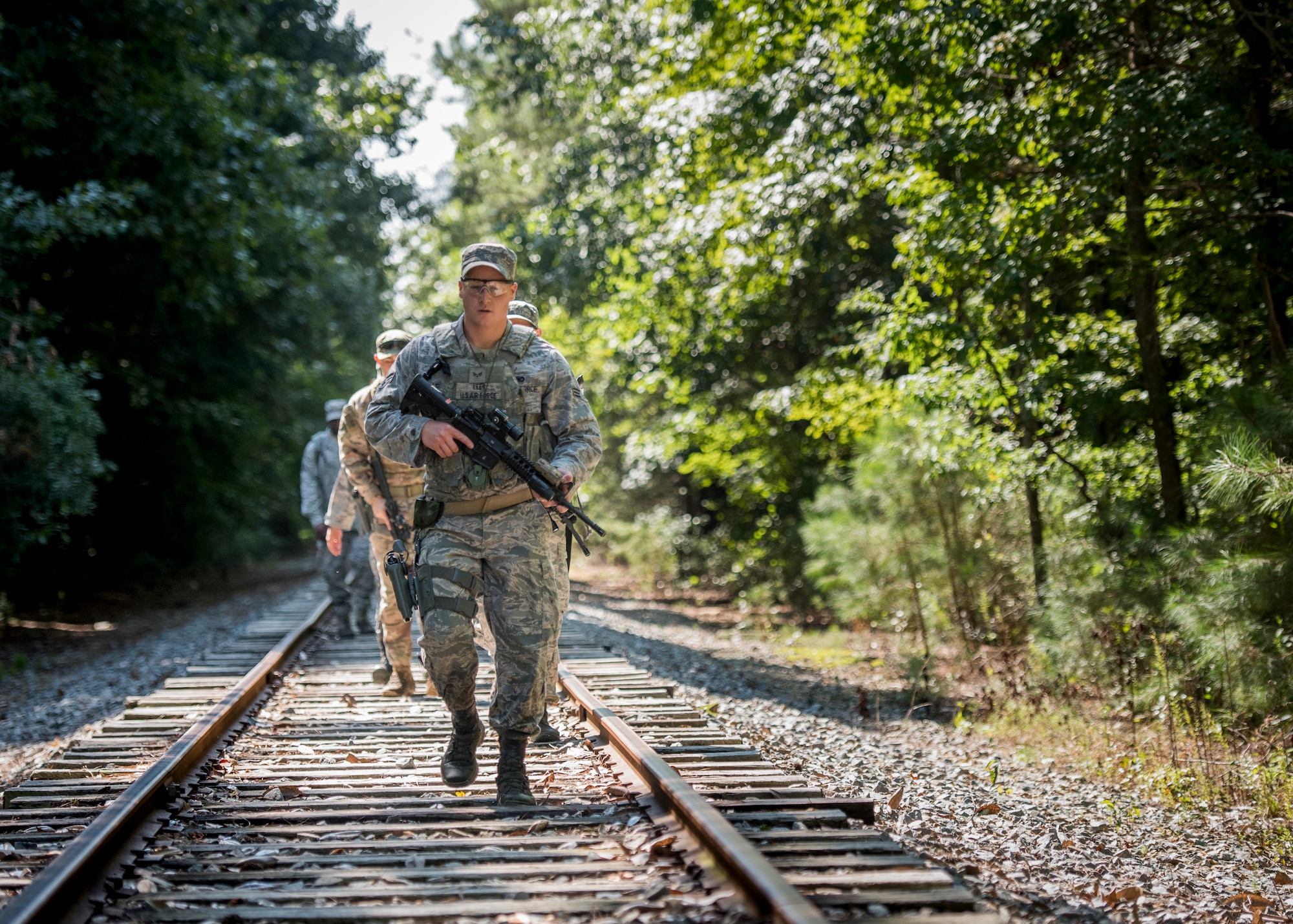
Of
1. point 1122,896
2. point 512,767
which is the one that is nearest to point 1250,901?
point 1122,896

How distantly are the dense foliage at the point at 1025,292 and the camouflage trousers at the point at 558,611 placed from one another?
3845mm

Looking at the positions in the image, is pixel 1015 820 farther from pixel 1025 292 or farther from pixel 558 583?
pixel 1025 292

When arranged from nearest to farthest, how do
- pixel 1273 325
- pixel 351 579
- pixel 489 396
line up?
pixel 489 396 < pixel 1273 325 < pixel 351 579

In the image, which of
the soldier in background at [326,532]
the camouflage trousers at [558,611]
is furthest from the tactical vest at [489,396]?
the soldier in background at [326,532]

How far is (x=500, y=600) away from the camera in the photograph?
4.90m

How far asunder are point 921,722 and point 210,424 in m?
15.5

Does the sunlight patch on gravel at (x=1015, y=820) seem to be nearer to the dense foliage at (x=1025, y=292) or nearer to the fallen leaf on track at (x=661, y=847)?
the fallen leaf on track at (x=661, y=847)

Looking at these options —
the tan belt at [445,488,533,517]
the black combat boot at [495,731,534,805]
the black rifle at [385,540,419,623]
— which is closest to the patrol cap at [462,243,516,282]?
the tan belt at [445,488,533,517]

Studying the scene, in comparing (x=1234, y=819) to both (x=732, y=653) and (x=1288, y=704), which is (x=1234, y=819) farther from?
(x=732, y=653)

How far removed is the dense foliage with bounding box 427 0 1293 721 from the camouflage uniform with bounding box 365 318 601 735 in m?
3.97

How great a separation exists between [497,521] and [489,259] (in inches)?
43.9

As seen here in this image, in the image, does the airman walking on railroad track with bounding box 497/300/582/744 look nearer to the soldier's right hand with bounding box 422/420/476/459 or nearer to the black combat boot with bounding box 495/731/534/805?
the black combat boot with bounding box 495/731/534/805

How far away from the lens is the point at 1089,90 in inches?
329

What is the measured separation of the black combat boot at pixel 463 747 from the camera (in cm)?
515
